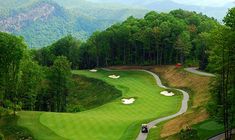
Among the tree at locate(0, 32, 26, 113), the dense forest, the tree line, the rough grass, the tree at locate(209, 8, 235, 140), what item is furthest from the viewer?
the tree line

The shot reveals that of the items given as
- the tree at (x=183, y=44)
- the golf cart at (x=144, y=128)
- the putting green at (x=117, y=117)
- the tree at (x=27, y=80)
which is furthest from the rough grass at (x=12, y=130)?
the tree at (x=183, y=44)

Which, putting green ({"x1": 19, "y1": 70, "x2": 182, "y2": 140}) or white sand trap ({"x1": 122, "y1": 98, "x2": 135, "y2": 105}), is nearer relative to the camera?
putting green ({"x1": 19, "y1": 70, "x2": 182, "y2": 140})

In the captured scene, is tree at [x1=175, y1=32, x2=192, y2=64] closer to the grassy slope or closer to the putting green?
the grassy slope

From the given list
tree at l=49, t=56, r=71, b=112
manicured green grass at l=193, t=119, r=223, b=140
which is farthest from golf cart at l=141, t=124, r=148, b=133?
tree at l=49, t=56, r=71, b=112

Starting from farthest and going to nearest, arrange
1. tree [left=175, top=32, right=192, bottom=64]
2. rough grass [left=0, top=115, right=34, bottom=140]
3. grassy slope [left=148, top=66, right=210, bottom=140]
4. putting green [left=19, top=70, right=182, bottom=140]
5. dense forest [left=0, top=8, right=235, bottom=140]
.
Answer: tree [left=175, top=32, right=192, bottom=64], putting green [left=19, top=70, right=182, bottom=140], rough grass [left=0, top=115, right=34, bottom=140], grassy slope [left=148, top=66, right=210, bottom=140], dense forest [left=0, top=8, right=235, bottom=140]

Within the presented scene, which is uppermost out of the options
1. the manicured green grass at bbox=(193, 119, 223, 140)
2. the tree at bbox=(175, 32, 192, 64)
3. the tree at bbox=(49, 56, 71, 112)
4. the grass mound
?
the tree at bbox=(175, 32, 192, 64)

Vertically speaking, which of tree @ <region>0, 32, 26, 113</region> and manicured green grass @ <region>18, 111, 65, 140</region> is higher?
tree @ <region>0, 32, 26, 113</region>
